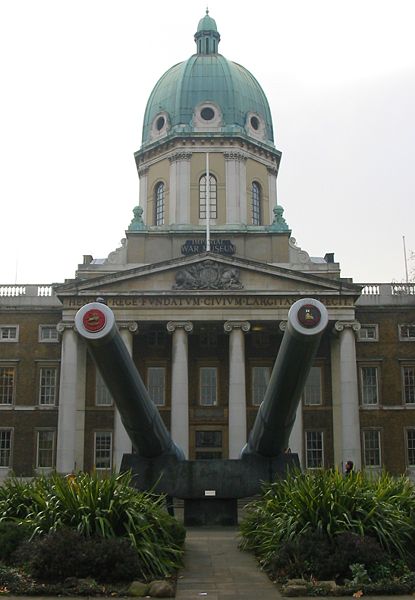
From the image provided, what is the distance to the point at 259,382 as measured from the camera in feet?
143

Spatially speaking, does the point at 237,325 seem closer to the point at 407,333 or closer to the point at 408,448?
the point at 407,333

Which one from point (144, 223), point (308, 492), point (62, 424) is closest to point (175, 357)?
point (62, 424)

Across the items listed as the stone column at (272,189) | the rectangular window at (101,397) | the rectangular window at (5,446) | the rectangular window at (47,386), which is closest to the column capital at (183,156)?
the stone column at (272,189)

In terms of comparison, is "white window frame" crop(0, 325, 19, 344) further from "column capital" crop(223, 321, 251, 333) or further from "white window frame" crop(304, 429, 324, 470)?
"white window frame" crop(304, 429, 324, 470)

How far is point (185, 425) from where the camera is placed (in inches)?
1540

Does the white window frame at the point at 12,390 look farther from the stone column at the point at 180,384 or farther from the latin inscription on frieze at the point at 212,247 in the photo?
the latin inscription on frieze at the point at 212,247

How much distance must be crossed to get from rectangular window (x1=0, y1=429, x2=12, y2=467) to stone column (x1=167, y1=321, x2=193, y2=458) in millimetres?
9740

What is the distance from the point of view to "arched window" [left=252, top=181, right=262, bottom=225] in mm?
50500

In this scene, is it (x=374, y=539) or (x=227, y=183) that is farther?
(x=227, y=183)

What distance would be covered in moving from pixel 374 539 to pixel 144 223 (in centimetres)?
3830

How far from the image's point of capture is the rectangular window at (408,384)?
1729 inches

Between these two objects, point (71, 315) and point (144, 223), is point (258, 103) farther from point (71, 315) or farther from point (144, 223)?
point (71, 315)

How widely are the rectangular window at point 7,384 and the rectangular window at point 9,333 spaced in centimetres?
159

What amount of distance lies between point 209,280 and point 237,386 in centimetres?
556
